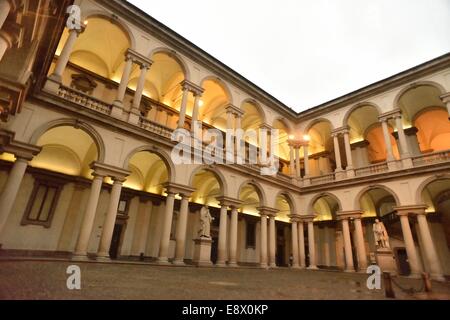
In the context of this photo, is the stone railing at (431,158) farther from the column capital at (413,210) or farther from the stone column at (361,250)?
the stone column at (361,250)

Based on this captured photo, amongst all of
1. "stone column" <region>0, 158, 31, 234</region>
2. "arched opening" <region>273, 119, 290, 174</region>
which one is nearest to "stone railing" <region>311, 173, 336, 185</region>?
"arched opening" <region>273, 119, 290, 174</region>

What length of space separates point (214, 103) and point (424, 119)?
48.5 ft

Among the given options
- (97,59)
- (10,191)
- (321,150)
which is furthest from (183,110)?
(321,150)

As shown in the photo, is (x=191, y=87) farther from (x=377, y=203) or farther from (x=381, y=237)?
(x=377, y=203)

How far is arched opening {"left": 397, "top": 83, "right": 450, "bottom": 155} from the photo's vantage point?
16.1 m

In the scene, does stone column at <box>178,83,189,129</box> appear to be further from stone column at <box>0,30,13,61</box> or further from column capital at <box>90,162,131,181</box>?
stone column at <box>0,30,13,61</box>

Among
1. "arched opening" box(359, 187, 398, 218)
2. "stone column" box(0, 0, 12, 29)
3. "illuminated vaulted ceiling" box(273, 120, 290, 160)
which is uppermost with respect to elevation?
"illuminated vaulted ceiling" box(273, 120, 290, 160)

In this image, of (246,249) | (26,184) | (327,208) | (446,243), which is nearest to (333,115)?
(327,208)

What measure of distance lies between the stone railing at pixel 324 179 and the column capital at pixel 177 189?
9.98 meters

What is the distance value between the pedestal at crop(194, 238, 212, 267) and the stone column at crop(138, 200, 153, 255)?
4.19 m

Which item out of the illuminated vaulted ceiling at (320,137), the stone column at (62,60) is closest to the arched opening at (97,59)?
the stone column at (62,60)

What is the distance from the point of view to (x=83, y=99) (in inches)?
404

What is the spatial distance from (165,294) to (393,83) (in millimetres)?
17905

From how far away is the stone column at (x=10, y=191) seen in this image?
24.7ft
